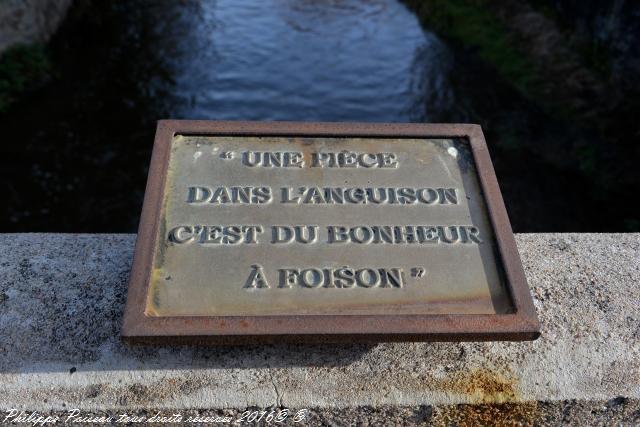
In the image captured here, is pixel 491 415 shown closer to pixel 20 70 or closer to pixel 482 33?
pixel 20 70

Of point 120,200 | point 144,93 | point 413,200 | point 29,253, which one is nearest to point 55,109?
point 144,93

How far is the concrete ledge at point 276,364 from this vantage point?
5.76 feet

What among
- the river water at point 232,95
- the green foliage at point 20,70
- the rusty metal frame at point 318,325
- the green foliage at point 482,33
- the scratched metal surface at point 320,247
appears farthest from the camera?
the green foliage at point 482,33

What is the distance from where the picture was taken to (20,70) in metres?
5.53

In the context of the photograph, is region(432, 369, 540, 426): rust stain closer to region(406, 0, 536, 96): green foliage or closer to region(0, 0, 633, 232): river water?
region(0, 0, 633, 232): river water

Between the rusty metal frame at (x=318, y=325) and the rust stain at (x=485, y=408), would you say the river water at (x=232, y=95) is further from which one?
the rust stain at (x=485, y=408)

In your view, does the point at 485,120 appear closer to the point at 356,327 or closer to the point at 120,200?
the point at 120,200

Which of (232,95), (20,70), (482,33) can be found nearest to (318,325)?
(232,95)

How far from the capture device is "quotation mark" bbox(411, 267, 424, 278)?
184 cm

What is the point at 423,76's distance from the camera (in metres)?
6.20

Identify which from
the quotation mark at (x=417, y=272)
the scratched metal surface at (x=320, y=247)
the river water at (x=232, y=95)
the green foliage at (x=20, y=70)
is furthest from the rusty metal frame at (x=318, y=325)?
the green foliage at (x=20, y=70)

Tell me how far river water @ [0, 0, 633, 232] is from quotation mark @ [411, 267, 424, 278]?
283 cm

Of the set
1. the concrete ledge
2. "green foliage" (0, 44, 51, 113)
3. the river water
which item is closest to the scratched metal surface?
the concrete ledge

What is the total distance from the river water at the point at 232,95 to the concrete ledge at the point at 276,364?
2.34m
